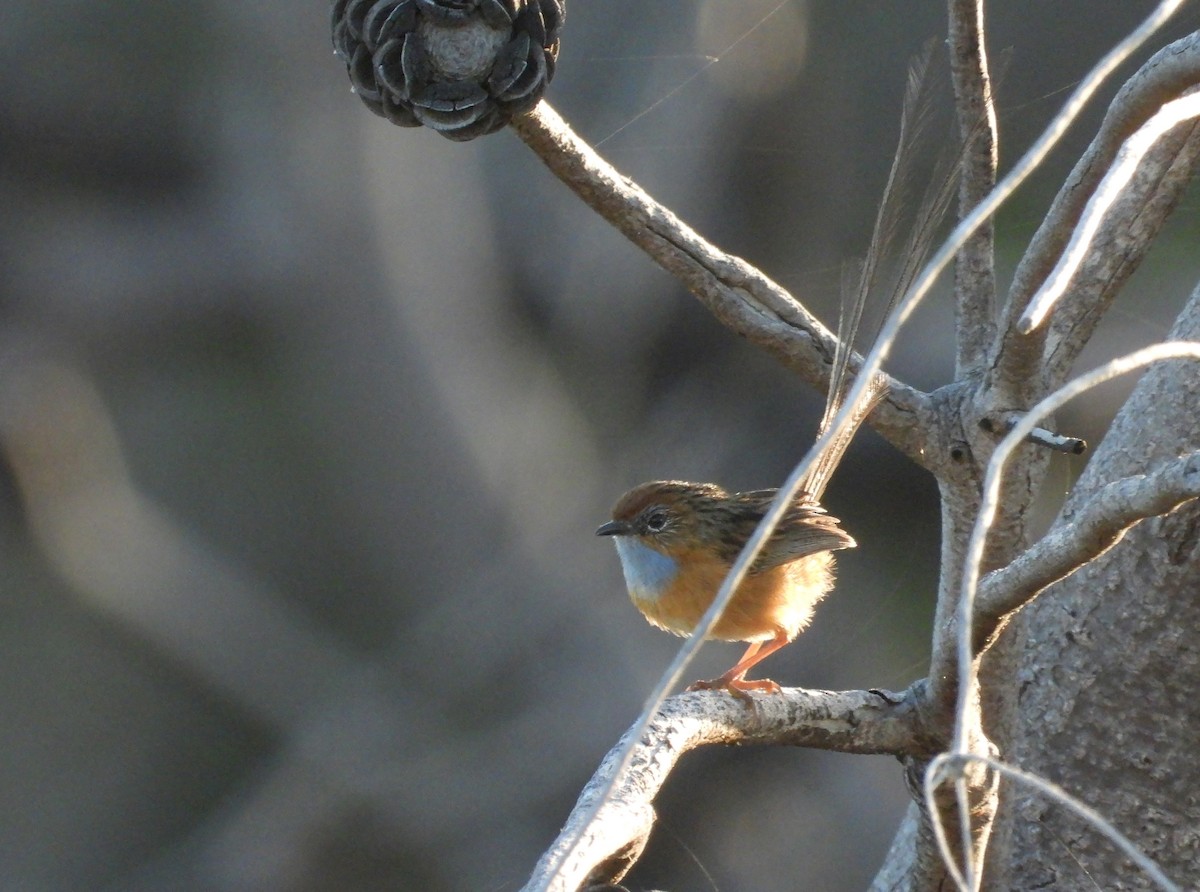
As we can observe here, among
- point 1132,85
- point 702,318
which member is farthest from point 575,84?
point 1132,85

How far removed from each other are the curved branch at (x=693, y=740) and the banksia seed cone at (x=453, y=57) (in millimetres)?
466

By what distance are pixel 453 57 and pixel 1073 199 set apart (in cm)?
49

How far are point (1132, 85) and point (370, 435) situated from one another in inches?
73.5

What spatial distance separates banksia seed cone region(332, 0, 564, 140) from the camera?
92cm

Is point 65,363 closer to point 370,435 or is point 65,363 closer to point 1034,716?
point 370,435

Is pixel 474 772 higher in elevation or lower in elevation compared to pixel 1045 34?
lower

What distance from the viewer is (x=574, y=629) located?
2809 millimetres

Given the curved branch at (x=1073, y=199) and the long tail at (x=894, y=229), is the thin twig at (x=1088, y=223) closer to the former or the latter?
the curved branch at (x=1073, y=199)

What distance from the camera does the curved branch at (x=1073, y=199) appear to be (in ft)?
3.15

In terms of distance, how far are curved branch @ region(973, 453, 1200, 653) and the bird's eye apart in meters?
0.73

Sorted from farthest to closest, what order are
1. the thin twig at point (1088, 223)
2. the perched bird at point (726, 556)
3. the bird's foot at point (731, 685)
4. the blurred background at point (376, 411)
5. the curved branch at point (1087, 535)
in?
the blurred background at point (376, 411) < the perched bird at point (726, 556) < the bird's foot at point (731, 685) < the curved branch at point (1087, 535) < the thin twig at point (1088, 223)

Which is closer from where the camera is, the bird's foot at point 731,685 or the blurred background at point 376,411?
the bird's foot at point 731,685

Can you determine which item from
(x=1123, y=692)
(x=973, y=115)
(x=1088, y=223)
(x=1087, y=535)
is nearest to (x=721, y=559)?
(x=1123, y=692)

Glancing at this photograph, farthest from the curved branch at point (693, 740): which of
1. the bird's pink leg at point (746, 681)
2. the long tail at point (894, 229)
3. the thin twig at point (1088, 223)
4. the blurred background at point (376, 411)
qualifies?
the blurred background at point (376, 411)
